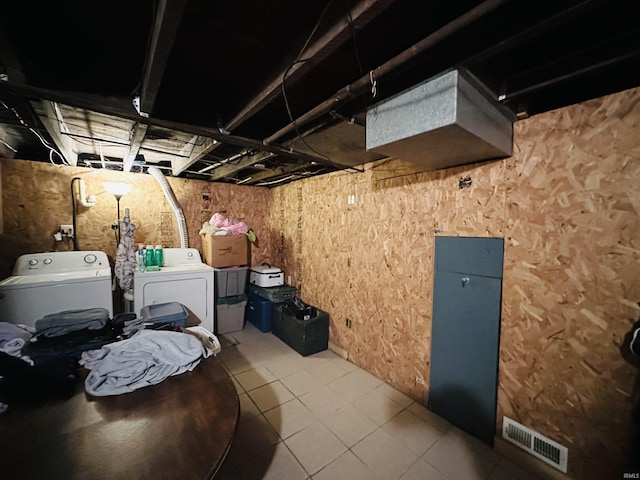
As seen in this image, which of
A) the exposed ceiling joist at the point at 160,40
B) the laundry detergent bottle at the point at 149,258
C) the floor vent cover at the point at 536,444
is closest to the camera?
the exposed ceiling joist at the point at 160,40

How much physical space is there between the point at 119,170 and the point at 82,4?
9.08 feet

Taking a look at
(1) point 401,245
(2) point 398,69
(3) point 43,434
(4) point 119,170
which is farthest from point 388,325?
(4) point 119,170

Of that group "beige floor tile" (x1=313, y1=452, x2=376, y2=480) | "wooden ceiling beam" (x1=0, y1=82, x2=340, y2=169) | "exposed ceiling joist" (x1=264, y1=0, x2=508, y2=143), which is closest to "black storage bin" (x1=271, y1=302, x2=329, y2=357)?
"beige floor tile" (x1=313, y1=452, x2=376, y2=480)

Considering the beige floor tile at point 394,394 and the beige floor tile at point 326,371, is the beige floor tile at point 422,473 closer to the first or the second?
the beige floor tile at point 394,394

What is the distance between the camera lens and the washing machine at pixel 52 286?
7.02 feet

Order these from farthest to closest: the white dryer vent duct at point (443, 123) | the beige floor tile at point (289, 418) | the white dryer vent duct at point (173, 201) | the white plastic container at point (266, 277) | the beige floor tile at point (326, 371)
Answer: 1. the white plastic container at point (266, 277)
2. the white dryer vent duct at point (173, 201)
3. the beige floor tile at point (326, 371)
4. the beige floor tile at point (289, 418)
5. the white dryer vent duct at point (443, 123)

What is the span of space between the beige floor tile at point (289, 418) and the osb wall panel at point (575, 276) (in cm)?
145

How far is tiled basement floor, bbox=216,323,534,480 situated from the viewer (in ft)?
5.25

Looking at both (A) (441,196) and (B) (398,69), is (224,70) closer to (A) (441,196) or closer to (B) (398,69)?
(B) (398,69)

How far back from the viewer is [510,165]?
1686mm

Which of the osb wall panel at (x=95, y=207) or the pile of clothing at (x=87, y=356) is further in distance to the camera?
the osb wall panel at (x=95, y=207)

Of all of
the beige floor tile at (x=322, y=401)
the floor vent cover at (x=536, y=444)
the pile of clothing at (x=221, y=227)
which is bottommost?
the beige floor tile at (x=322, y=401)

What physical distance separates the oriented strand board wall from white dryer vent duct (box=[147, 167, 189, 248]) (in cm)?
287

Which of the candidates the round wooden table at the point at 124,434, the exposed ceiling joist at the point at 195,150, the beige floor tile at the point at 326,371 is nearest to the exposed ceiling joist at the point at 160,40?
the exposed ceiling joist at the point at 195,150
